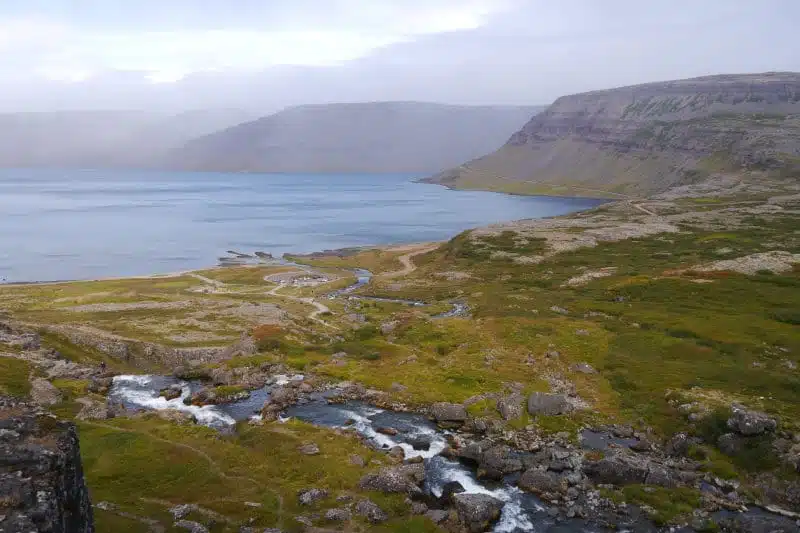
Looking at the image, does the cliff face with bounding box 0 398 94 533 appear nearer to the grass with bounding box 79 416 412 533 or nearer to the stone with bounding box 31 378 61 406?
the grass with bounding box 79 416 412 533

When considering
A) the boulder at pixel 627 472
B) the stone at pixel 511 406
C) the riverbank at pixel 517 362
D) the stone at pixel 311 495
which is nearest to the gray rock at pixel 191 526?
the riverbank at pixel 517 362

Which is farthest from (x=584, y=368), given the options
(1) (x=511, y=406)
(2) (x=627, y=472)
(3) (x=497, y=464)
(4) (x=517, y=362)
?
(3) (x=497, y=464)

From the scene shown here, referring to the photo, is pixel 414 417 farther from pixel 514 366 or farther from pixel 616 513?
pixel 616 513

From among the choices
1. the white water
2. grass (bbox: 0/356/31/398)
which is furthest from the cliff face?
grass (bbox: 0/356/31/398)

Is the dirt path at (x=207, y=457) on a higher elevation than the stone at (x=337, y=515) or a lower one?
higher

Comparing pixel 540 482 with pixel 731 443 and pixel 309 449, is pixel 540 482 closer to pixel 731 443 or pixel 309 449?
pixel 731 443

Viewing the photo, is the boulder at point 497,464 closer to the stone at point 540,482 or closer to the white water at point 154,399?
the stone at point 540,482
